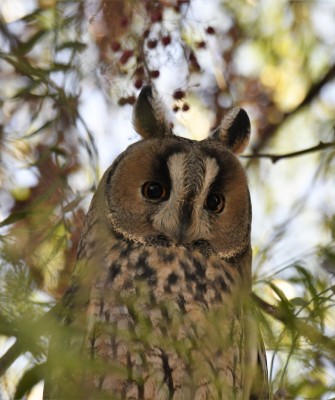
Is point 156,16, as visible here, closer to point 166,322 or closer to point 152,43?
point 152,43

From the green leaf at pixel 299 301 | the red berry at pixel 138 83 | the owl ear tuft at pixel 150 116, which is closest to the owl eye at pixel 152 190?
the owl ear tuft at pixel 150 116

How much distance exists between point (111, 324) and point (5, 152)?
2.32 feet

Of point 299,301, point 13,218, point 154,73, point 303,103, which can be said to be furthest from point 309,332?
point 303,103

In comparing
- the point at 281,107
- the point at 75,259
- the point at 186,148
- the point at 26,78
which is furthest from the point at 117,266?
the point at 281,107

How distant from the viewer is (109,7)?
2.79 meters

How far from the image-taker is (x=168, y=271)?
9.16 feet

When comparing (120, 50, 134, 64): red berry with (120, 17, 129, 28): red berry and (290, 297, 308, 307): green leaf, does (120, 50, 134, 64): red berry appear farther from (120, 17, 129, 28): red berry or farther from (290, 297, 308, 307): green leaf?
(290, 297, 308, 307): green leaf

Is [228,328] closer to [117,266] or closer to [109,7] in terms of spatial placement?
[117,266]

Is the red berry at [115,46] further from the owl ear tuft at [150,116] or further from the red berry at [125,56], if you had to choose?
the owl ear tuft at [150,116]

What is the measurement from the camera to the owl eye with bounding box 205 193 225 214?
2916 mm

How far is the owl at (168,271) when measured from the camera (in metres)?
2.50

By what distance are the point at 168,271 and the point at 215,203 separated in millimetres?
318

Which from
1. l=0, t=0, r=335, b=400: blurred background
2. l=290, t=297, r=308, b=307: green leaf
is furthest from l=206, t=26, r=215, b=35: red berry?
l=290, t=297, r=308, b=307: green leaf

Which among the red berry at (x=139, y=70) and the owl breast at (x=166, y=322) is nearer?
the owl breast at (x=166, y=322)
